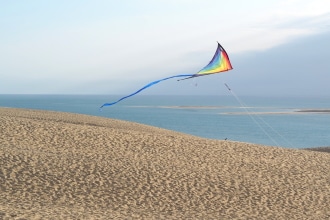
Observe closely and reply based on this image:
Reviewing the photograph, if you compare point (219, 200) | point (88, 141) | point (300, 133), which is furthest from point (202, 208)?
point (300, 133)

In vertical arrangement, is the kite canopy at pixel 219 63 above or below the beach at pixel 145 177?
above

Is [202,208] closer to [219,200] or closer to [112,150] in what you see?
[219,200]

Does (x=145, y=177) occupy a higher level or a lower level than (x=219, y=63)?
lower

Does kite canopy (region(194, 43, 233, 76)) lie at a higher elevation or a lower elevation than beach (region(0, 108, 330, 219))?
higher

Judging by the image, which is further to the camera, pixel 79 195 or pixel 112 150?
pixel 112 150

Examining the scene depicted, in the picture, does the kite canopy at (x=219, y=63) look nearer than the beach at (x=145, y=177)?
No

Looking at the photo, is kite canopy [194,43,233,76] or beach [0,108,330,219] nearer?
beach [0,108,330,219]

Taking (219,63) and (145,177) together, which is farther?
(219,63)

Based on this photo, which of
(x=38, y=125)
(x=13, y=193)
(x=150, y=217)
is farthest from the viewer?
(x=38, y=125)
